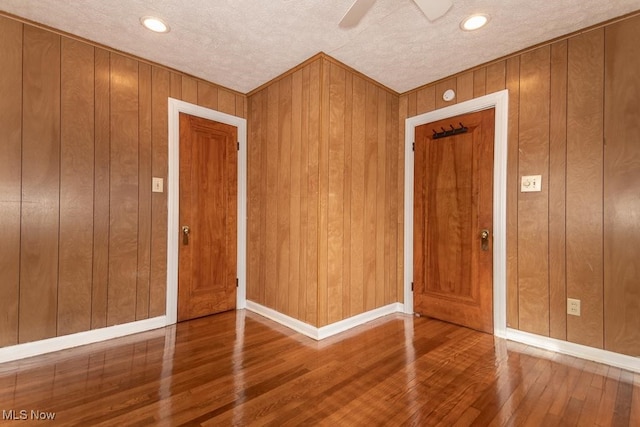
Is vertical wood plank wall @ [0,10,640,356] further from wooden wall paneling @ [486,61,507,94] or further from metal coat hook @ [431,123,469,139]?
metal coat hook @ [431,123,469,139]

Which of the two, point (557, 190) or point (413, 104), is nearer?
point (557, 190)

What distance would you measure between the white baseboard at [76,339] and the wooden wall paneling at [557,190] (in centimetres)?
341

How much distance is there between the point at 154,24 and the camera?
2215 millimetres

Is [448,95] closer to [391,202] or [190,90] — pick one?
[391,202]

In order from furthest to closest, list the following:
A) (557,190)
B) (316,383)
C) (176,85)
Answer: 1. (176,85)
2. (557,190)
3. (316,383)

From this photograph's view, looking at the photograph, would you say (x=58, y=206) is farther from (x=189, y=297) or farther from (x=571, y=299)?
(x=571, y=299)

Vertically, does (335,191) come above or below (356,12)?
below

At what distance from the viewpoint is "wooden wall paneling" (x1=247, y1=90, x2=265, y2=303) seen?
330cm

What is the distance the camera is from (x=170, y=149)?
2.89 meters

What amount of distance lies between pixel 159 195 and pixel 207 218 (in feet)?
1.70

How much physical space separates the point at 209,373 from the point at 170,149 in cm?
204

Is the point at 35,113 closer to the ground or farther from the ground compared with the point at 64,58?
closer to the ground

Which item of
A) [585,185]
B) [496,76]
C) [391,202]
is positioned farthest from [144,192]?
[585,185]

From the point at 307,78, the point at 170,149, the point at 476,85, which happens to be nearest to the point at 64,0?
the point at 170,149
